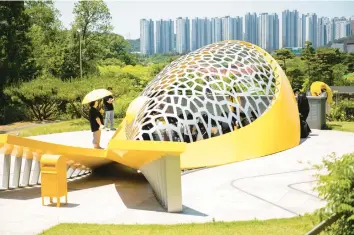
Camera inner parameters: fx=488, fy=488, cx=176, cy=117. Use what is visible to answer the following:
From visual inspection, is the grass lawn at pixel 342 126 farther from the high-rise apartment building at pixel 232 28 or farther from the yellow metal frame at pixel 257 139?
the high-rise apartment building at pixel 232 28

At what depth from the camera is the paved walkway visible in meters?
8.29

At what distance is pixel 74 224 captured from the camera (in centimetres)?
788

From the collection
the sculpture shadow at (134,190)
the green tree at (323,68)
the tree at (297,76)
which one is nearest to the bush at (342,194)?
the sculpture shadow at (134,190)

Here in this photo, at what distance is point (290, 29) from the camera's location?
180 meters

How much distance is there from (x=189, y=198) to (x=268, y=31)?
17088cm

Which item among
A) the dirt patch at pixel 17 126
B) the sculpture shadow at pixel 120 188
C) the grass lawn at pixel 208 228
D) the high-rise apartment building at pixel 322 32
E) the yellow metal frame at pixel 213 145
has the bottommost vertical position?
the dirt patch at pixel 17 126

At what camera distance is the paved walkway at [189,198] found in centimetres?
829

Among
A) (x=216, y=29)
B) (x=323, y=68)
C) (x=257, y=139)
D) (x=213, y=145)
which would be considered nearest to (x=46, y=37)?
(x=323, y=68)

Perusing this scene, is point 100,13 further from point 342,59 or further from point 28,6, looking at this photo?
point 342,59

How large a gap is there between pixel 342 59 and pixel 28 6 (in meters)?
35.2

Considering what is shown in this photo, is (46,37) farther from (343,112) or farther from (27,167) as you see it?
(27,167)

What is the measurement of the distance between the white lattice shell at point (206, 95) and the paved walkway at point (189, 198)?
113 centimetres

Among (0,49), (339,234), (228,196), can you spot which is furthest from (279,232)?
→ (0,49)

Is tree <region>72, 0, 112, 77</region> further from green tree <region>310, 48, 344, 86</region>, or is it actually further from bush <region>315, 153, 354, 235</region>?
bush <region>315, 153, 354, 235</region>
